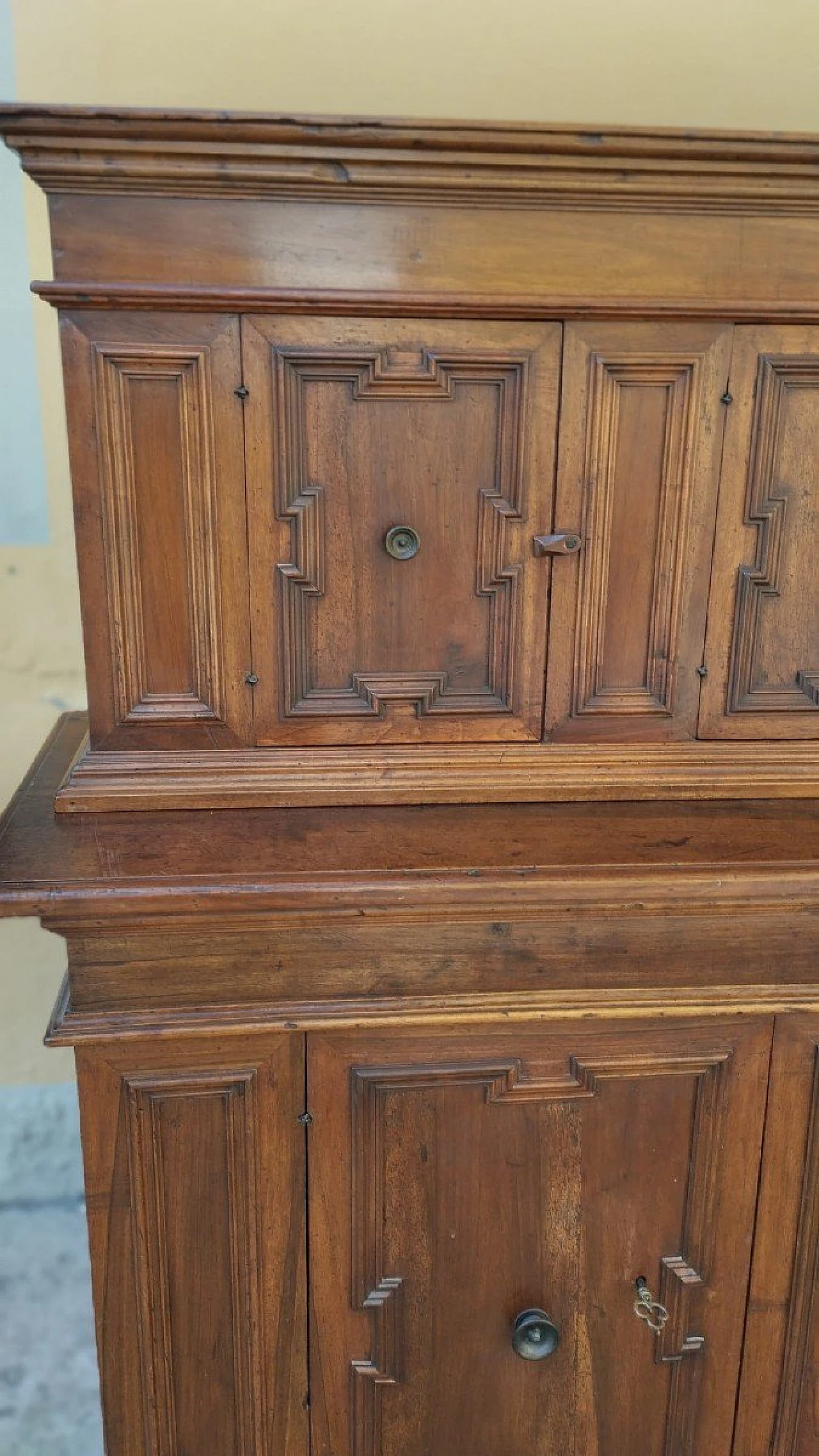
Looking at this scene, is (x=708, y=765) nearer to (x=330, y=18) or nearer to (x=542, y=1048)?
(x=542, y=1048)

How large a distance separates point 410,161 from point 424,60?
63 centimetres

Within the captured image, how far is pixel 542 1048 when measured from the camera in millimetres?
1158

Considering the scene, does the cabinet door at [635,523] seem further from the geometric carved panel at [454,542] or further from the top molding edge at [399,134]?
the top molding edge at [399,134]

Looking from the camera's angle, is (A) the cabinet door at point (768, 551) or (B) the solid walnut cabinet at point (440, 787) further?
(A) the cabinet door at point (768, 551)

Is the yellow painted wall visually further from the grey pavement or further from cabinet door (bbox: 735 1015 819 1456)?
cabinet door (bbox: 735 1015 819 1456)

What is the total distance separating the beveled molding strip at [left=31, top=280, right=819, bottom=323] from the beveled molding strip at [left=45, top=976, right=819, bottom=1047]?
72 centimetres

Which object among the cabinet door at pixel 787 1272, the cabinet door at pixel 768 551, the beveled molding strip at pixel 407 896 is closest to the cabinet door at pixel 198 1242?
the beveled molding strip at pixel 407 896

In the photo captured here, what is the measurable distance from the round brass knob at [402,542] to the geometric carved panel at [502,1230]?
572 millimetres

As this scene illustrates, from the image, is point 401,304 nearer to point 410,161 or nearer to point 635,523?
point 410,161

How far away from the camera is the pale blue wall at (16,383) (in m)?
1.59

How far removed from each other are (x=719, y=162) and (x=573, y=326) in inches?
8.5

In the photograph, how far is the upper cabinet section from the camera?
3.58ft

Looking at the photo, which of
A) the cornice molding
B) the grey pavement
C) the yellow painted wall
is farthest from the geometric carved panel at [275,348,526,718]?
the grey pavement

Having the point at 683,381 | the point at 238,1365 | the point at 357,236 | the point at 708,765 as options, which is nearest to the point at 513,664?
the point at 708,765
